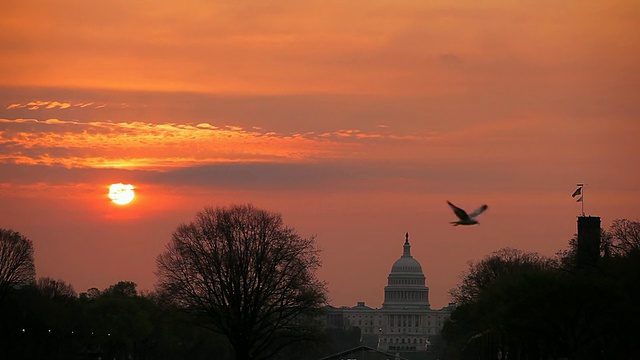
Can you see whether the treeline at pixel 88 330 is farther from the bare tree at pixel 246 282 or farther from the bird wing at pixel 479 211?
the bird wing at pixel 479 211

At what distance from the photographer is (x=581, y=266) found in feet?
392

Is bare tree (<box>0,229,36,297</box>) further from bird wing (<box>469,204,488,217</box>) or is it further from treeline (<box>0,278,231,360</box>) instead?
bird wing (<box>469,204,488,217</box>)

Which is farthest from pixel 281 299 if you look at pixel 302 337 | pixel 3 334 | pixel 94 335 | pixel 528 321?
pixel 94 335

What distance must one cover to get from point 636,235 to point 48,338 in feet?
195

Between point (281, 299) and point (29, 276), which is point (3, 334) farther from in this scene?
point (281, 299)

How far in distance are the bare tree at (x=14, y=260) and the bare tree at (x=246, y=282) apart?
33466 millimetres

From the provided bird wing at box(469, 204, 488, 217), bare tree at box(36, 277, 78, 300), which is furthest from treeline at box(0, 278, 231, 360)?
bird wing at box(469, 204, 488, 217)

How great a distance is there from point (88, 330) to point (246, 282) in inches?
1945

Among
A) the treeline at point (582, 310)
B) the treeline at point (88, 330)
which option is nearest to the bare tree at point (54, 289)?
the treeline at point (88, 330)

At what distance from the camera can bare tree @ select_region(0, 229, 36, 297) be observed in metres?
152

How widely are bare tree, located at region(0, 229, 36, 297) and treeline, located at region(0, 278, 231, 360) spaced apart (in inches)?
52.0

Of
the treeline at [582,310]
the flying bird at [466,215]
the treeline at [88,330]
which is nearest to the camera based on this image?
the flying bird at [466,215]

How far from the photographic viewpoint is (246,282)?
400ft

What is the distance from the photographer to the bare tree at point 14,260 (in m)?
152
